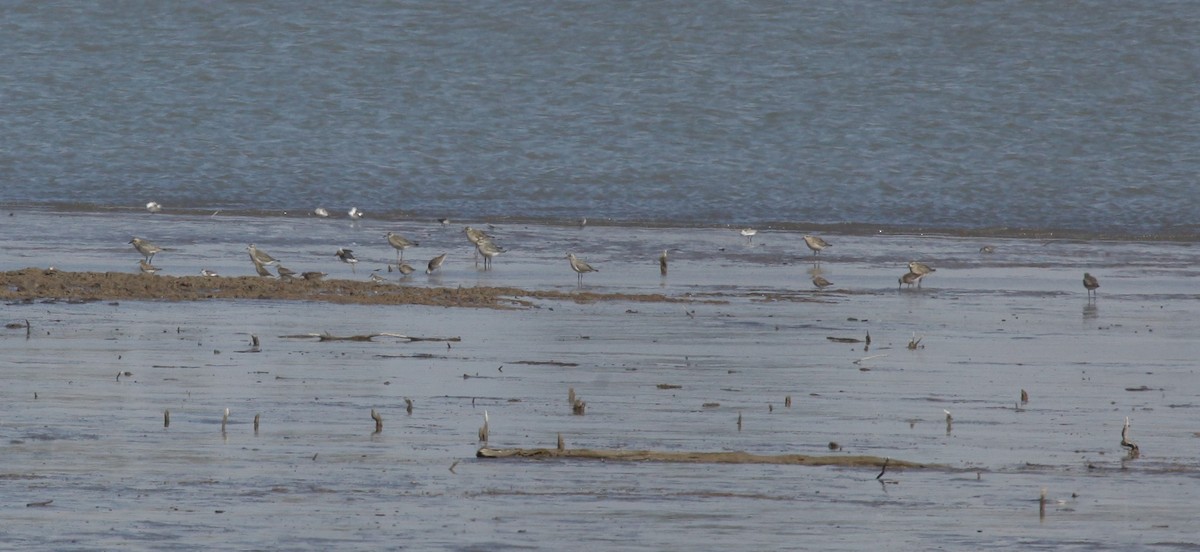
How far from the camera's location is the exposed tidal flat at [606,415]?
8820 mm

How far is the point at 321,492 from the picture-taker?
30.6ft

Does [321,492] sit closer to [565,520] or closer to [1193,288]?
[565,520]

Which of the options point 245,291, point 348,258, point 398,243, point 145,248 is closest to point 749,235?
point 398,243

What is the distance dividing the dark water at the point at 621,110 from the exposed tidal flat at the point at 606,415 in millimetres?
13414

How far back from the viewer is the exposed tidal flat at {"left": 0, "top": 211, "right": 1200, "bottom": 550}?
8820 millimetres

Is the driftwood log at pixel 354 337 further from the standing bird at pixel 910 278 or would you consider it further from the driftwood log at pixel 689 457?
the standing bird at pixel 910 278

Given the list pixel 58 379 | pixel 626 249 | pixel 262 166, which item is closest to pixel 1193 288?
pixel 626 249

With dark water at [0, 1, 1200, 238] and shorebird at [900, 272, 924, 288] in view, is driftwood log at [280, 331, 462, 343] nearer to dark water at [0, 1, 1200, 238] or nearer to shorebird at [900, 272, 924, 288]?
shorebird at [900, 272, 924, 288]

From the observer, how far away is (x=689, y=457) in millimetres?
10086

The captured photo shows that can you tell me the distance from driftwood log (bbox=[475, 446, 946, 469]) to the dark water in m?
20.2

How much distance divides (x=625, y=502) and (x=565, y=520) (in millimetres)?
465

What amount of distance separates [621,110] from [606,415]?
31.8 m

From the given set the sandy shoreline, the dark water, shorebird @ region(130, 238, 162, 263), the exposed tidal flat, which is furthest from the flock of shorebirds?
the dark water

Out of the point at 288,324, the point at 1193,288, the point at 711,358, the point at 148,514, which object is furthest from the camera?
the point at 1193,288
